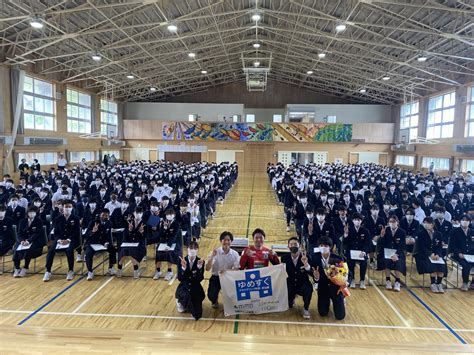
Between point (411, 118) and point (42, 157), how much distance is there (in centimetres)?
3179

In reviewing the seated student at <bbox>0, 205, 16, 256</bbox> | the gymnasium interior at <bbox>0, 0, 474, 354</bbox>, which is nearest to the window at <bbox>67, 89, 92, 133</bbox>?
the gymnasium interior at <bbox>0, 0, 474, 354</bbox>

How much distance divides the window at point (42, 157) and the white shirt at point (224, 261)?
64.7 feet

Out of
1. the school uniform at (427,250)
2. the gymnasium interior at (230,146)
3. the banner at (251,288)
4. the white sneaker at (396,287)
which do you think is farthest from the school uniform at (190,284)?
the school uniform at (427,250)

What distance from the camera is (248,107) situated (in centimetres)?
3828

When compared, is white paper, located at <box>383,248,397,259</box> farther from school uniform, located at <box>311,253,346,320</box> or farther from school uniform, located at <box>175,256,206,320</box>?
school uniform, located at <box>175,256,206,320</box>

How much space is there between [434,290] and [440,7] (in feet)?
38.4

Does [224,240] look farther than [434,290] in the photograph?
No

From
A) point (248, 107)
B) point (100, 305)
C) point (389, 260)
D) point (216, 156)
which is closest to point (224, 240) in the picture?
point (100, 305)

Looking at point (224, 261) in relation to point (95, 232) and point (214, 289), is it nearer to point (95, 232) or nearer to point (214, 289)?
point (214, 289)

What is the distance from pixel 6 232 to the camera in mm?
8391

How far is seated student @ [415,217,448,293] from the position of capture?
7.24 m

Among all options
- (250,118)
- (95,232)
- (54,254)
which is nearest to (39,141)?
(54,254)

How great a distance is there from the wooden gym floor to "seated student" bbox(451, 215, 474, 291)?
356 mm

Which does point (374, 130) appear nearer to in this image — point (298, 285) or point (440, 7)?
point (440, 7)
